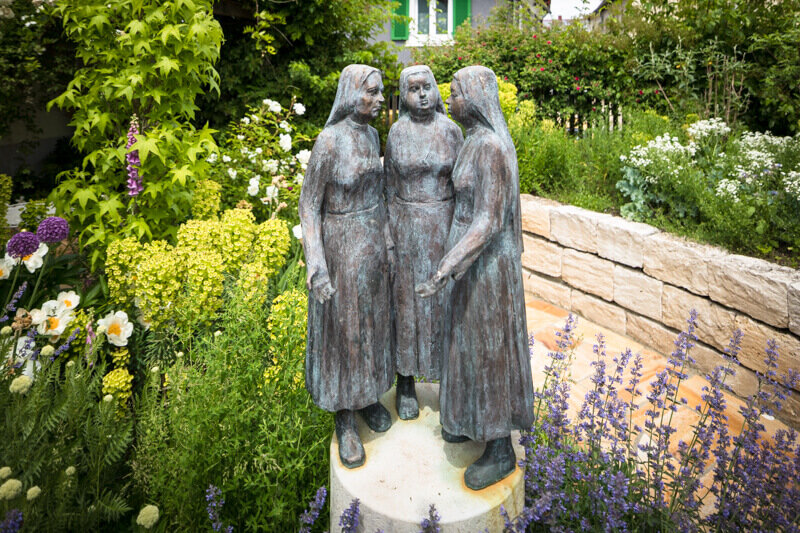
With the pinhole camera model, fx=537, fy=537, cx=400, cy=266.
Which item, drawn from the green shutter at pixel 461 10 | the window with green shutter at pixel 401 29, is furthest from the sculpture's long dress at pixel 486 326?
the green shutter at pixel 461 10

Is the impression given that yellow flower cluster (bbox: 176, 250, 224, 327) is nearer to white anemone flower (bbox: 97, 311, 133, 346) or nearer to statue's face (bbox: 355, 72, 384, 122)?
white anemone flower (bbox: 97, 311, 133, 346)

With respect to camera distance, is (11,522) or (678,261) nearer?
(11,522)

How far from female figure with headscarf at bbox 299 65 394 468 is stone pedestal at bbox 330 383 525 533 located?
9 cm

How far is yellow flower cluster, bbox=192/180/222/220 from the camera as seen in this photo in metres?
4.00

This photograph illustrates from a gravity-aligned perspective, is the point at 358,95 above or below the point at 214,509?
above

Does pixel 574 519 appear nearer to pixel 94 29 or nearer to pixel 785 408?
pixel 785 408

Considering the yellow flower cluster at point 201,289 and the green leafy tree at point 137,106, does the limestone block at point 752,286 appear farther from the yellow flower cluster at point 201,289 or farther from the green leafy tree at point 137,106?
the green leafy tree at point 137,106

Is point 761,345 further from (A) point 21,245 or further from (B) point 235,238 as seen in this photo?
(A) point 21,245

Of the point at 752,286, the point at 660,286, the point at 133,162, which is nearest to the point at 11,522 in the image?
the point at 133,162

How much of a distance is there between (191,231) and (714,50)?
246 inches

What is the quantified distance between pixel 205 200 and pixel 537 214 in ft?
10.0

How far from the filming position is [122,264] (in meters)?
3.24

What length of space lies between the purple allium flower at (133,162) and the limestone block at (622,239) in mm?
3647

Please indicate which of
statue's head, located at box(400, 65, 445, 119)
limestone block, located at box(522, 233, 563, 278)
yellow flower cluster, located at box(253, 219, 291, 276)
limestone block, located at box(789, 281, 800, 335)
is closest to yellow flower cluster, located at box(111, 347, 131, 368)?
yellow flower cluster, located at box(253, 219, 291, 276)
